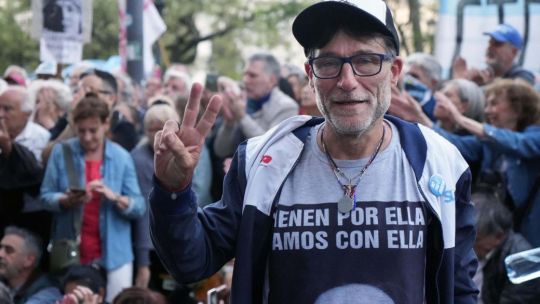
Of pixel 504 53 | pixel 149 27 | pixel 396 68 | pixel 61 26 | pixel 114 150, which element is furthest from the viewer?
pixel 149 27

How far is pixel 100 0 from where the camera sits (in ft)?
125

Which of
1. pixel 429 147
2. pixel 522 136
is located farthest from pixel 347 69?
pixel 522 136

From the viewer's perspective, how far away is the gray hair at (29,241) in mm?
7886

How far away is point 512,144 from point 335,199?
3756mm

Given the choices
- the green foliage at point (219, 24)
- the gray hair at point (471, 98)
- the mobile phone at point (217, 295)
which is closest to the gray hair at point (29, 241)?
the mobile phone at point (217, 295)

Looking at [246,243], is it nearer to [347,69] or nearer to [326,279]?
[326,279]

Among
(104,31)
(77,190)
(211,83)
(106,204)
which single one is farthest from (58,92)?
(104,31)

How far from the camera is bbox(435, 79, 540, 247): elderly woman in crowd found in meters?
7.03

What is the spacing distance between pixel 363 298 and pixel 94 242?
5048 millimetres

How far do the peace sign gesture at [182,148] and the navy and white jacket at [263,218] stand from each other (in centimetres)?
5

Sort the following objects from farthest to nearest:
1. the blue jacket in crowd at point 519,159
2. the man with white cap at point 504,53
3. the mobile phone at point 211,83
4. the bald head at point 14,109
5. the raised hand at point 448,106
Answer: the mobile phone at point 211,83 < the man with white cap at point 504,53 < the bald head at point 14,109 < the raised hand at point 448,106 < the blue jacket in crowd at point 519,159

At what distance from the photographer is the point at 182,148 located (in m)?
3.27

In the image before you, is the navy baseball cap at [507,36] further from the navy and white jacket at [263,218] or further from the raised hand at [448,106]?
the navy and white jacket at [263,218]

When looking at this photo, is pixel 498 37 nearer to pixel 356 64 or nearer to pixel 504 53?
pixel 504 53
